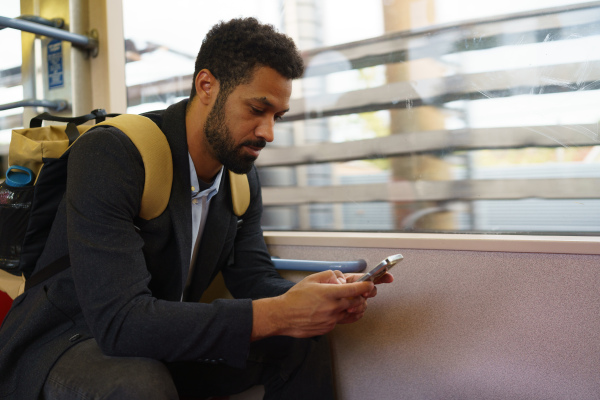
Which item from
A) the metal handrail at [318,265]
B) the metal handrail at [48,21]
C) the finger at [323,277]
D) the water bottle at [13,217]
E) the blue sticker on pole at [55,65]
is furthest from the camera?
the blue sticker on pole at [55,65]

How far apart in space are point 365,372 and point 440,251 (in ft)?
1.61

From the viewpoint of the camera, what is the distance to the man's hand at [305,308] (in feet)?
3.64

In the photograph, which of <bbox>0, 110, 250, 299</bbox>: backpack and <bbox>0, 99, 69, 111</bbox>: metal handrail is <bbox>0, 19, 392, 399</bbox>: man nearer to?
<bbox>0, 110, 250, 299</bbox>: backpack

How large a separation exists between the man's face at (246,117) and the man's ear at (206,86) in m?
0.03

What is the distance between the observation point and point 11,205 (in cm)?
131

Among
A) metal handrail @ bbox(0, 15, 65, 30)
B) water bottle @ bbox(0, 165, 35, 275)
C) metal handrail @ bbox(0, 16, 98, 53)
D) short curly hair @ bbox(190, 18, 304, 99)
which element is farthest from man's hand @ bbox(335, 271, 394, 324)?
metal handrail @ bbox(0, 15, 65, 30)

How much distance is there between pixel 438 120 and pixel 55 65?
5.47 feet

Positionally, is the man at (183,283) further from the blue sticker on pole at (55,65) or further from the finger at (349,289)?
the blue sticker on pole at (55,65)

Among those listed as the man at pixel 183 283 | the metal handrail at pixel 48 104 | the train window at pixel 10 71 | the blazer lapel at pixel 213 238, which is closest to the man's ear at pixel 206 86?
the man at pixel 183 283

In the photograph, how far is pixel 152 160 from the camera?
1.27 metres

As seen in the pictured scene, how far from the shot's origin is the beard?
1.40 m

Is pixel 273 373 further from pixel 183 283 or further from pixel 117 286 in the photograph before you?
pixel 117 286

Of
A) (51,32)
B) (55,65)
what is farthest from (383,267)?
(55,65)

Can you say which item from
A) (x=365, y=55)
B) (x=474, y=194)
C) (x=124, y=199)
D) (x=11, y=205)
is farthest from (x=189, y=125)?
(x=474, y=194)
